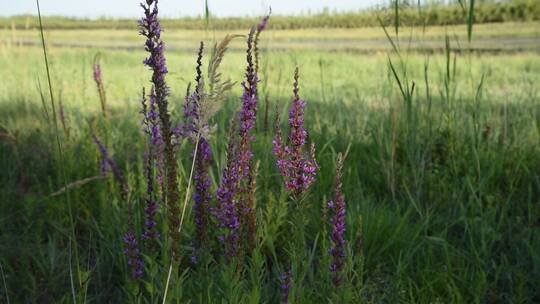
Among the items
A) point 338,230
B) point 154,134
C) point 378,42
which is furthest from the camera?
point 378,42

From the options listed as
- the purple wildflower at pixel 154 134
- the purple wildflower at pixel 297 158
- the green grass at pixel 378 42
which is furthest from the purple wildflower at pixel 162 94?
the green grass at pixel 378 42

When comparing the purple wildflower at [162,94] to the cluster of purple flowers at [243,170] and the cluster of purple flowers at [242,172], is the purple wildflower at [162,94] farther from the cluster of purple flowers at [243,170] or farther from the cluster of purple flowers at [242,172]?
the cluster of purple flowers at [242,172]

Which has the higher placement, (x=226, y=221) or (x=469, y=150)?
(x=226, y=221)

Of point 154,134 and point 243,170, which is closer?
point 243,170

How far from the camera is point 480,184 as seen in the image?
2.63 meters

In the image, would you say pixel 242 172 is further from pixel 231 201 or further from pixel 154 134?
pixel 154 134

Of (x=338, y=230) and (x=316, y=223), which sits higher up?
(x=338, y=230)

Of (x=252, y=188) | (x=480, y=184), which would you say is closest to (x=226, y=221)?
(x=252, y=188)

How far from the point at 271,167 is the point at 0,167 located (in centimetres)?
197

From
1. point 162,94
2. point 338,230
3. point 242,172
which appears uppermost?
point 162,94

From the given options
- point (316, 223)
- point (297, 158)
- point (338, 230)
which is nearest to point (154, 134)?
point (297, 158)

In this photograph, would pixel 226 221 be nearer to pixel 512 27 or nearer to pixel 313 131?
pixel 313 131

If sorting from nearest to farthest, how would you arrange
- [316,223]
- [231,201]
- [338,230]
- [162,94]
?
[162,94], [338,230], [231,201], [316,223]

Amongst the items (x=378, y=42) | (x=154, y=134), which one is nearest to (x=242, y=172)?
(x=154, y=134)
